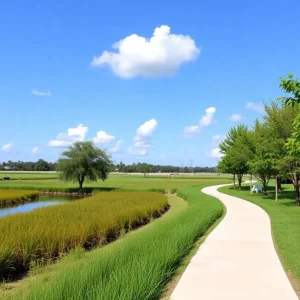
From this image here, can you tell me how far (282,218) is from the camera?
1723 cm

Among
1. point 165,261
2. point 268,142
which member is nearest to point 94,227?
point 165,261

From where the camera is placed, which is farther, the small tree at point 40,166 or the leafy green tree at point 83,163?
the small tree at point 40,166

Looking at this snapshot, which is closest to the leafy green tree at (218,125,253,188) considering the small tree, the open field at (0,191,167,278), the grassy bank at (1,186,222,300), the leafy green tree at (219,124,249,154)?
the leafy green tree at (219,124,249,154)

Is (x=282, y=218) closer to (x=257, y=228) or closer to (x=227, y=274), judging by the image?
(x=257, y=228)

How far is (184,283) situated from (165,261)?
33.1 inches

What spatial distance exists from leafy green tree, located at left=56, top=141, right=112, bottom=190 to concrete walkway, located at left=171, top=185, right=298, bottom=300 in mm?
47858

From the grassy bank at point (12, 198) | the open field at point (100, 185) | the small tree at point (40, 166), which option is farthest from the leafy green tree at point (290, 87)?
the small tree at point (40, 166)

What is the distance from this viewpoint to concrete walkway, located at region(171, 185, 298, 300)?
636 cm

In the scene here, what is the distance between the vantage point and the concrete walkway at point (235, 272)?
6363 millimetres

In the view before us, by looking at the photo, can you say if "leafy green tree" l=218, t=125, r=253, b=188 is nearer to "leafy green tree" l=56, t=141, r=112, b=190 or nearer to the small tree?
"leafy green tree" l=56, t=141, r=112, b=190

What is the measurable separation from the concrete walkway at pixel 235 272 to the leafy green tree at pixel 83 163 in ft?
157

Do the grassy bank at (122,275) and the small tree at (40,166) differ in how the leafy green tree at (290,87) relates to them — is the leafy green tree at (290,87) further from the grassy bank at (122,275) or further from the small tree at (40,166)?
the small tree at (40,166)

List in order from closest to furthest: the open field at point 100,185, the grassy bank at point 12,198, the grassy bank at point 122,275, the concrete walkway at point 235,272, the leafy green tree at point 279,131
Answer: the grassy bank at point 122,275 < the concrete walkway at point 235,272 < the leafy green tree at point 279,131 < the grassy bank at point 12,198 < the open field at point 100,185

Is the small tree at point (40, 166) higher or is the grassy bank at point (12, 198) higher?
the small tree at point (40, 166)
